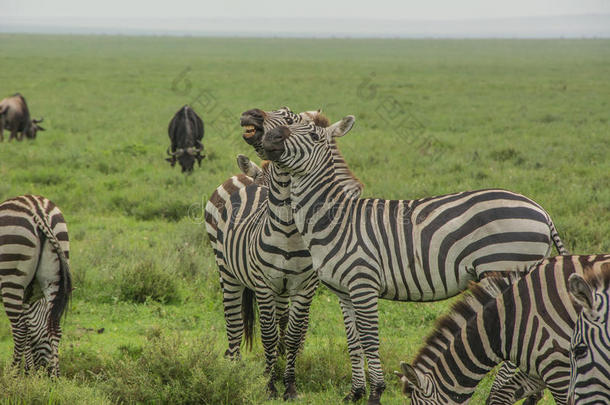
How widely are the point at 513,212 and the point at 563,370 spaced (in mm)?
1225

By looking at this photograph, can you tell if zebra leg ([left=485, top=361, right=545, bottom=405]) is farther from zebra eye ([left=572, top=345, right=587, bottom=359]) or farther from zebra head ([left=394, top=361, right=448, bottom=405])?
zebra eye ([left=572, top=345, right=587, bottom=359])

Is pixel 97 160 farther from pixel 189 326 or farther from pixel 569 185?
pixel 569 185

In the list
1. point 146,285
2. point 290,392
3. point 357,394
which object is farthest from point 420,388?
point 146,285

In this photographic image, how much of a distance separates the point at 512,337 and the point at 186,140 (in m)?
12.2

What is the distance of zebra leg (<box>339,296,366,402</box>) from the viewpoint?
4750mm

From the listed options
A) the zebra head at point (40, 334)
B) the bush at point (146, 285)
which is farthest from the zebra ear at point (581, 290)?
the bush at point (146, 285)

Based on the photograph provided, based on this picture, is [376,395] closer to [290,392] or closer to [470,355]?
[290,392]

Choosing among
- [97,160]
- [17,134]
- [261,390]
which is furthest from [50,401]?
[17,134]

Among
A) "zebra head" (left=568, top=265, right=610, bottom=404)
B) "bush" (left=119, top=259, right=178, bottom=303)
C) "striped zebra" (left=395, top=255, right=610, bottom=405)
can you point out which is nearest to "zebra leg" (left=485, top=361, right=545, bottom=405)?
"striped zebra" (left=395, top=255, right=610, bottom=405)

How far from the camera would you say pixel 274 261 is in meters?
4.87

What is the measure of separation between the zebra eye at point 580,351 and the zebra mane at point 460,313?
0.70 m

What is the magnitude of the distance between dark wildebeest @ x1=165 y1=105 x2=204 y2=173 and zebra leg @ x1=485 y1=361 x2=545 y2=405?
10.8m

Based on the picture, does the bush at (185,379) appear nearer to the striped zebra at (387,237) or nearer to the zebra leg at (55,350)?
the zebra leg at (55,350)

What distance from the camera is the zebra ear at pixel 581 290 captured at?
9.14ft
